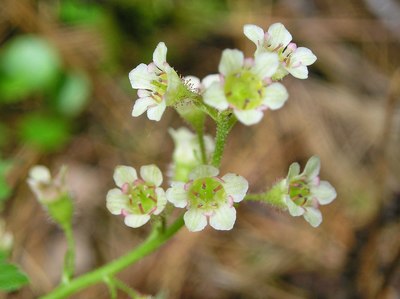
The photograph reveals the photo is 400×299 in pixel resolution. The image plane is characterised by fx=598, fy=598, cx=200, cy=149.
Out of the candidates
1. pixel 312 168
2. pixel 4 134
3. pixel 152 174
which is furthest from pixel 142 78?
pixel 4 134

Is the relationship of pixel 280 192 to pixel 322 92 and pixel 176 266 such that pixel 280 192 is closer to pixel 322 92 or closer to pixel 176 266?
pixel 176 266

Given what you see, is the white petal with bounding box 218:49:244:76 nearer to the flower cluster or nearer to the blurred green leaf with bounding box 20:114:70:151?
the flower cluster

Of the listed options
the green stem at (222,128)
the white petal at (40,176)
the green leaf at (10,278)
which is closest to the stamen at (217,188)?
the green stem at (222,128)

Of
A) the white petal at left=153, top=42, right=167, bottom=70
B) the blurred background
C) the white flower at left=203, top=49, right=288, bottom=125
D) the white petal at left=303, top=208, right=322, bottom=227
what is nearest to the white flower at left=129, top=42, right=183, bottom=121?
the white petal at left=153, top=42, right=167, bottom=70

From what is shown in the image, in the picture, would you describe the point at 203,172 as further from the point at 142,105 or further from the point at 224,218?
the point at 142,105

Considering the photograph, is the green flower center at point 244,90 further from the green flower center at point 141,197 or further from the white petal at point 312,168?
the green flower center at point 141,197

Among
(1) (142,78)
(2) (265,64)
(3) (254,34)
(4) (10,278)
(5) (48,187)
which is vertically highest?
(3) (254,34)

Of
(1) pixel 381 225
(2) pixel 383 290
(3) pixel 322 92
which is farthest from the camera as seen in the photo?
(3) pixel 322 92

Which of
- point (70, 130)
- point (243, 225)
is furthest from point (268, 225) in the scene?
point (70, 130)
